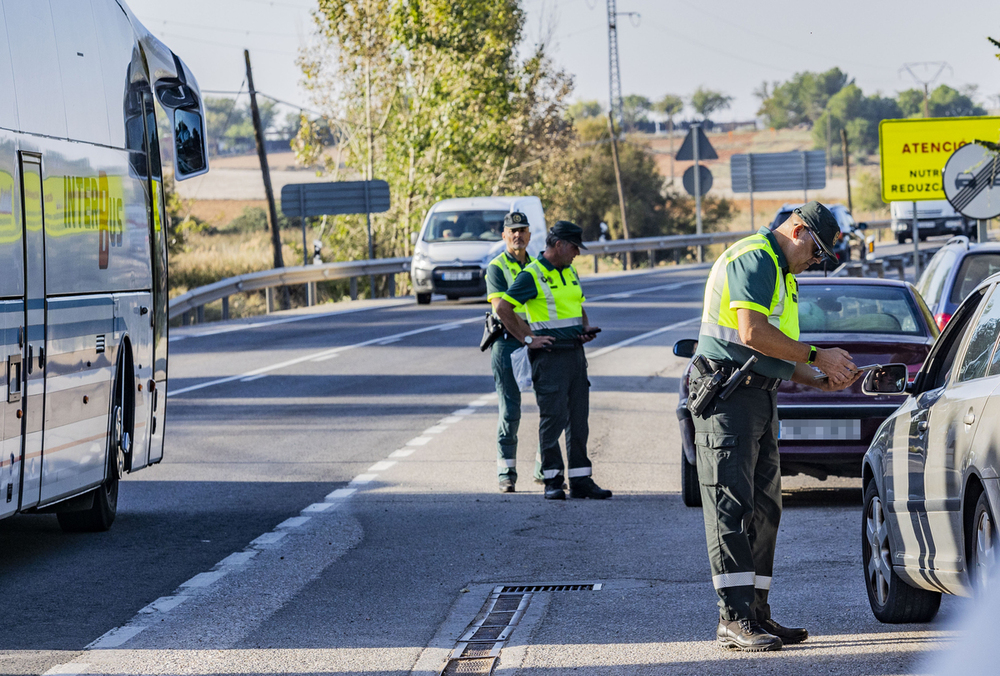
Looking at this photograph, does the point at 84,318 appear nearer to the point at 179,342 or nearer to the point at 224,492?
the point at 224,492

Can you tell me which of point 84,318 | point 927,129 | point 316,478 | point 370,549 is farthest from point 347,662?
point 927,129

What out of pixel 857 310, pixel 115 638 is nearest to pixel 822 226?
pixel 115 638

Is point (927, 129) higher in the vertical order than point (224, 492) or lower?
higher

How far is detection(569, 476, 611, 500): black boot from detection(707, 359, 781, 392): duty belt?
4.19 m

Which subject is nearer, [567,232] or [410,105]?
[567,232]

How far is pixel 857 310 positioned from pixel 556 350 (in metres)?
2.12

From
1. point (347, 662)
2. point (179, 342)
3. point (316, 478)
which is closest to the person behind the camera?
point (347, 662)

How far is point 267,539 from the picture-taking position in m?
8.78

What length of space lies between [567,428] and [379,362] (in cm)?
1008

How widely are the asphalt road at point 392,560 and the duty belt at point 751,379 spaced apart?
1.05 metres

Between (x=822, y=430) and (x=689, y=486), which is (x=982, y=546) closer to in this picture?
(x=822, y=430)

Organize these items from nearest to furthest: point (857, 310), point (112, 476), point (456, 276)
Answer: point (112, 476)
point (857, 310)
point (456, 276)

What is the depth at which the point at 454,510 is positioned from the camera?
979 cm

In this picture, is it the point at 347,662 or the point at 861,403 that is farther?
the point at 861,403
